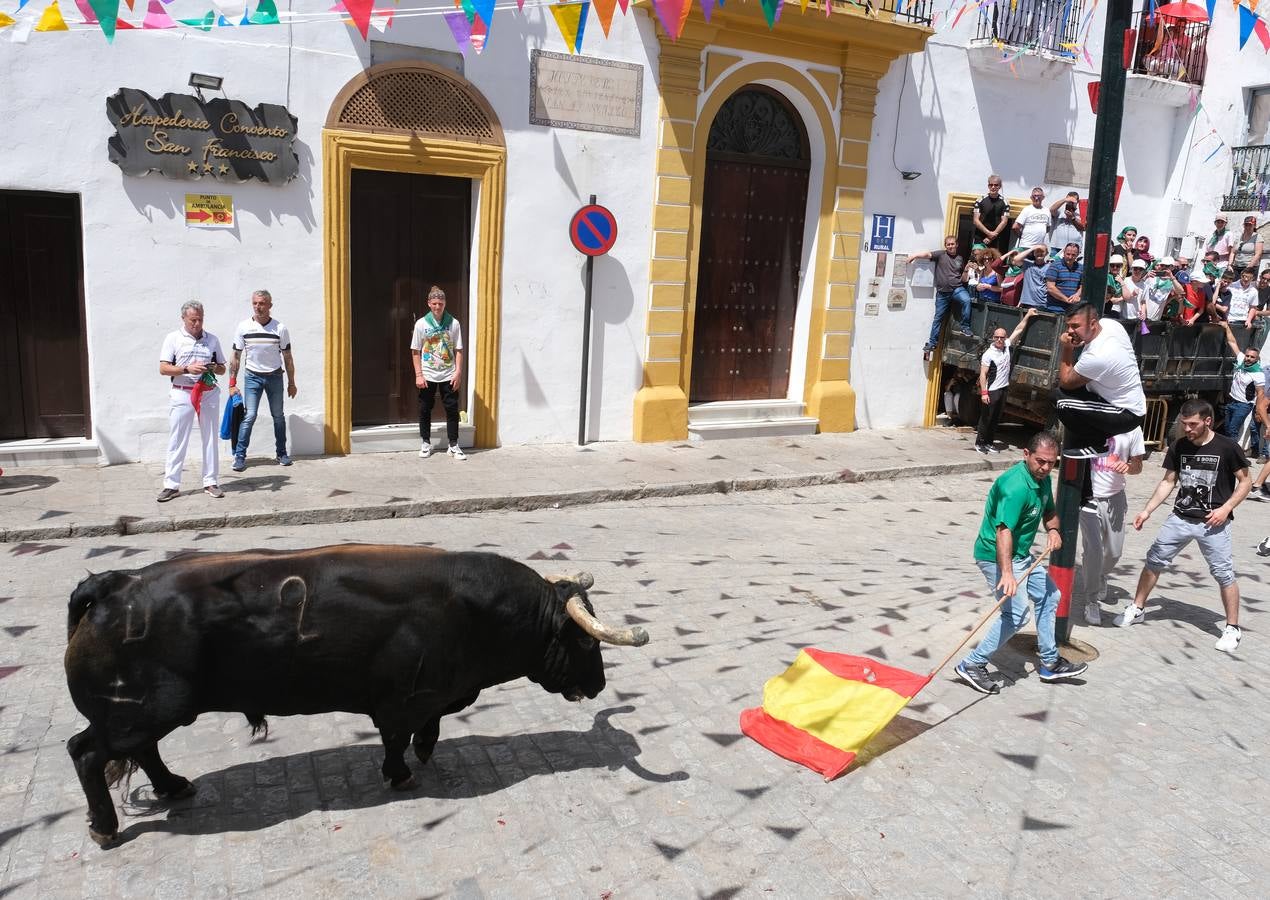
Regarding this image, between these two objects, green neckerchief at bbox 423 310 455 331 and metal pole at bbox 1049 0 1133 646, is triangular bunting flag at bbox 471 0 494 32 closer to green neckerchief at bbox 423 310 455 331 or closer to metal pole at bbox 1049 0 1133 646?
green neckerchief at bbox 423 310 455 331

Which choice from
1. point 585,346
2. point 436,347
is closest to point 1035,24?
point 585,346

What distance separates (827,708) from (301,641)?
8.73ft

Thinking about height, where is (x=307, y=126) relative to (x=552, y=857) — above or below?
above

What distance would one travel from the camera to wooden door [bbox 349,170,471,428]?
11.2 meters

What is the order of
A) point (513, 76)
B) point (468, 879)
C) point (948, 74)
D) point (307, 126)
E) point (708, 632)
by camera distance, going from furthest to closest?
1. point (948, 74)
2. point (513, 76)
3. point (307, 126)
4. point (708, 632)
5. point (468, 879)

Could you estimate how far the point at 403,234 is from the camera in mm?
11367

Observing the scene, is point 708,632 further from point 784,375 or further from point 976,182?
point 976,182

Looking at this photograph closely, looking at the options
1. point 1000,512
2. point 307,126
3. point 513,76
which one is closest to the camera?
point 1000,512

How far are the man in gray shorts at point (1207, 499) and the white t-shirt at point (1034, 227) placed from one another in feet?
24.5

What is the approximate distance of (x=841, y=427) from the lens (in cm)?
1420

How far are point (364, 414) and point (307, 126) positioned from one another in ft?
9.60

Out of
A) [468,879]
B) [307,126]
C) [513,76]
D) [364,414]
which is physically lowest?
[468,879]

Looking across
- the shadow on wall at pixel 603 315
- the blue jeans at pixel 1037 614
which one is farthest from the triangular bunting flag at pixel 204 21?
the blue jeans at pixel 1037 614

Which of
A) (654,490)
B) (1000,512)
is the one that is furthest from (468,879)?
(654,490)
